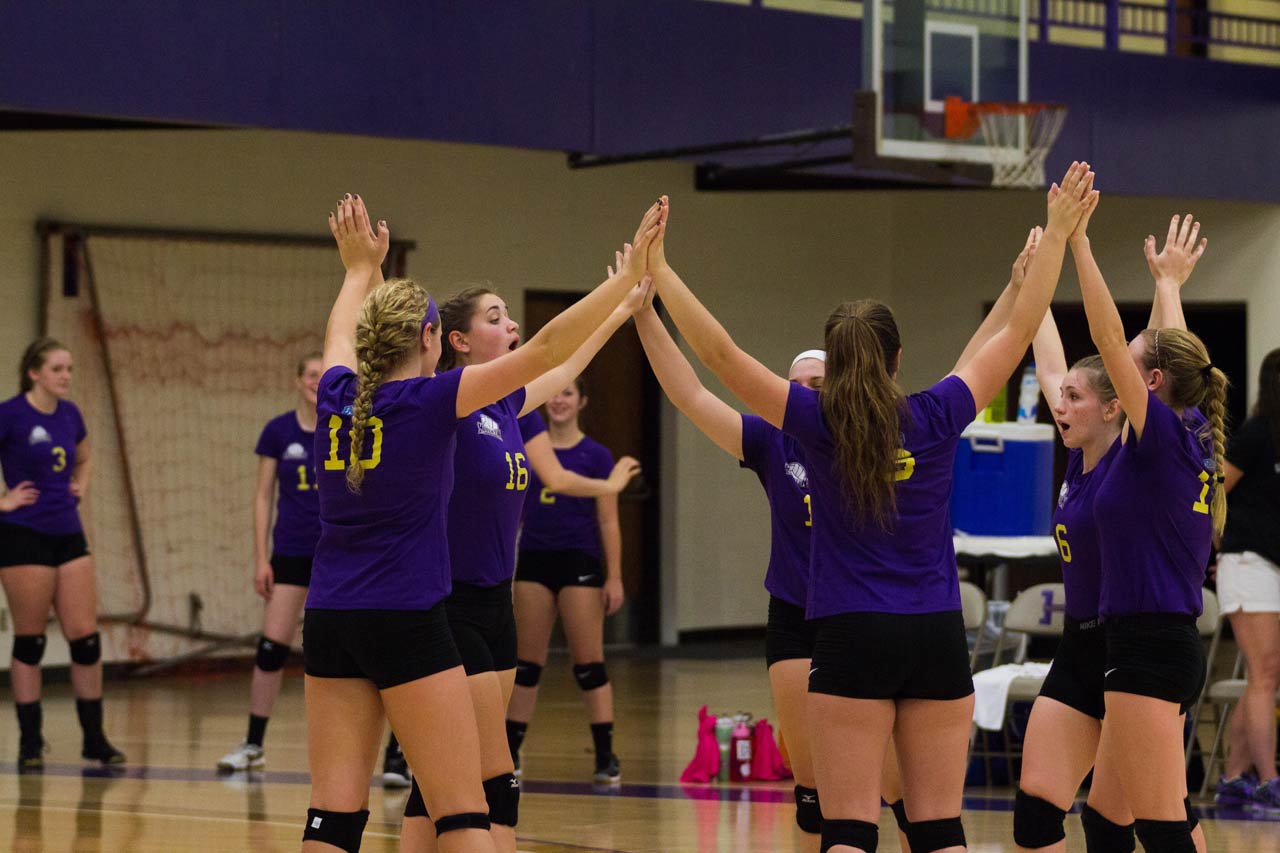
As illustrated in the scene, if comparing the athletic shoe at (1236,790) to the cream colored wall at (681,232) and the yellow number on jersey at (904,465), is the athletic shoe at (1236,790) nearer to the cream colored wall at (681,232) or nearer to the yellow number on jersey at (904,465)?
the yellow number on jersey at (904,465)

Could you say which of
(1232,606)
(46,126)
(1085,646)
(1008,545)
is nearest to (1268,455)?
(1232,606)

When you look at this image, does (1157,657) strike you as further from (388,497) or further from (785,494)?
(388,497)

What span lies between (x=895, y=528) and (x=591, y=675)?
14.9 ft

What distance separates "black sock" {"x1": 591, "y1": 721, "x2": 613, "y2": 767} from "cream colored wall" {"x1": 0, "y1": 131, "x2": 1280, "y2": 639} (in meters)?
5.35

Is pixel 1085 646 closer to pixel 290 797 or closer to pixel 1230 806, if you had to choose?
pixel 1230 806

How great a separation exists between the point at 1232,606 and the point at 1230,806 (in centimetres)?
88

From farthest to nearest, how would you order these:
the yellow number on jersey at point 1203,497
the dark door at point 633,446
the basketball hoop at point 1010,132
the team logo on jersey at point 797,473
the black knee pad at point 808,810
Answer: the dark door at point 633,446, the basketball hoop at point 1010,132, the black knee pad at point 808,810, the team logo on jersey at point 797,473, the yellow number on jersey at point 1203,497

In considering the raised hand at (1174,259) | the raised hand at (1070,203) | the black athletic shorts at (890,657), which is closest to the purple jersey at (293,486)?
the raised hand at (1174,259)

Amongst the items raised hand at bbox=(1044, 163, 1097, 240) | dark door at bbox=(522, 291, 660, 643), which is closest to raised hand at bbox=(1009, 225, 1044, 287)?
raised hand at bbox=(1044, 163, 1097, 240)

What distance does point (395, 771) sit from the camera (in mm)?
8078

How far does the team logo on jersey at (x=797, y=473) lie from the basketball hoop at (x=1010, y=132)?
6.00 m

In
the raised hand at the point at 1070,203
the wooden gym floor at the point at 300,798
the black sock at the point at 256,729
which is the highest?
the raised hand at the point at 1070,203

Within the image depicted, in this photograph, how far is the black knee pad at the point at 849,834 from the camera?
13.1 feet

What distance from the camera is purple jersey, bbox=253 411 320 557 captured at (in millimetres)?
8430
